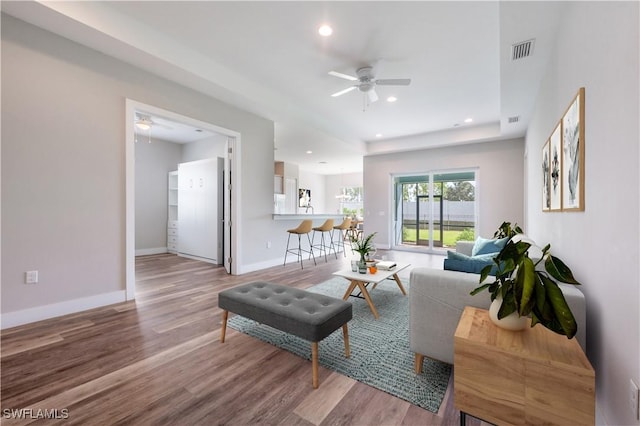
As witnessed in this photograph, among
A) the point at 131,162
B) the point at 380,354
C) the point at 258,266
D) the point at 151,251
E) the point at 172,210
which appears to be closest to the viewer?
the point at 380,354

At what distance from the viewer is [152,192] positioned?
21.9 feet

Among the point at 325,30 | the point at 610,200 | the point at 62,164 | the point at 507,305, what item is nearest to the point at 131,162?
the point at 62,164

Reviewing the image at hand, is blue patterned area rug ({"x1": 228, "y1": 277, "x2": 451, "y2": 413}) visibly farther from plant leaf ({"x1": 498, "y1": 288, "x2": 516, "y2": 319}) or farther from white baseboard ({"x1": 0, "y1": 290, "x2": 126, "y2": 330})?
white baseboard ({"x1": 0, "y1": 290, "x2": 126, "y2": 330})

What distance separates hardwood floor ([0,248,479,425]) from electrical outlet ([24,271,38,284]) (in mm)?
410

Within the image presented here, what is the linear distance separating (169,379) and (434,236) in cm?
673

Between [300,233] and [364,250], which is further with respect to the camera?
[300,233]

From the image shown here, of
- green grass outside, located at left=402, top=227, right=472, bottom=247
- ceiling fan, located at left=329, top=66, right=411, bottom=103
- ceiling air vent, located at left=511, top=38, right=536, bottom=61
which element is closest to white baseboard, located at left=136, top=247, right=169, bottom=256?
ceiling fan, located at left=329, top=66, right=411, bottom=103

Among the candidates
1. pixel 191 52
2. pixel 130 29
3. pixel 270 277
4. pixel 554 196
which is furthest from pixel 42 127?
pixel 554 196

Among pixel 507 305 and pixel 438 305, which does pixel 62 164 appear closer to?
pixel 438 305

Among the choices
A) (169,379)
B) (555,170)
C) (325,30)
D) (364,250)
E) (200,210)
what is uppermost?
(325,30)

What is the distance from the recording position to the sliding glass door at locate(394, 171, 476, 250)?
6.81m

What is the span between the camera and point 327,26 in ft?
9.15

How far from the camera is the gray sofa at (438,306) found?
5.60 ft

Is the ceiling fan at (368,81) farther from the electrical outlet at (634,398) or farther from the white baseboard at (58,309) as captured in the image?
the white baseboard at (58,309)
